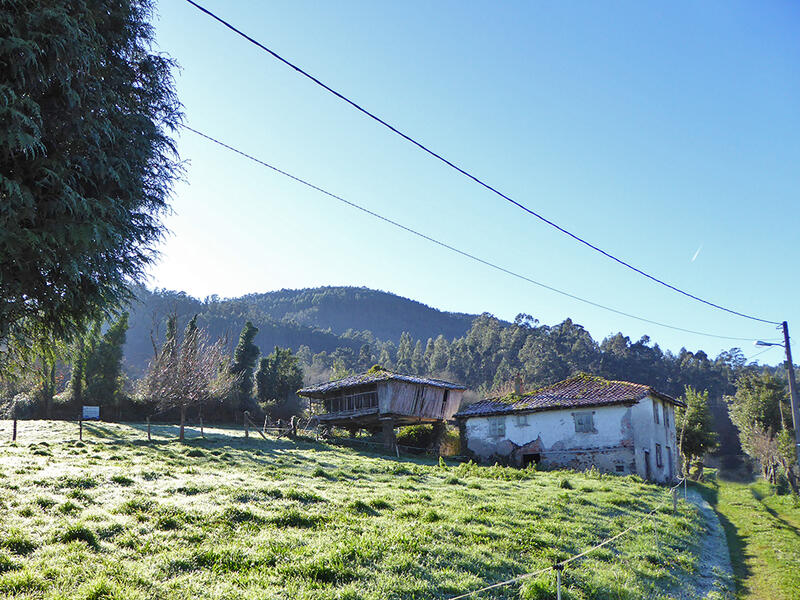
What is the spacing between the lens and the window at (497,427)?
1419 inches

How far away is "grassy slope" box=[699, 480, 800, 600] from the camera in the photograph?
36.4 ft

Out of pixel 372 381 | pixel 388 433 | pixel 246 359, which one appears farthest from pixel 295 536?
pixel 246 359

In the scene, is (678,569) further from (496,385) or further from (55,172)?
(496,385)

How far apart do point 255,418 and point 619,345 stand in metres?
67.7

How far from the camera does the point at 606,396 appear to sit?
3219cm

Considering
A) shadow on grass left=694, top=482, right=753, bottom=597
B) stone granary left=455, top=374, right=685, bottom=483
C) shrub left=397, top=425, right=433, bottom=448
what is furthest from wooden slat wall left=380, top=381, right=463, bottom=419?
shadow on grass left=694, top=482, right=753, bottom=597

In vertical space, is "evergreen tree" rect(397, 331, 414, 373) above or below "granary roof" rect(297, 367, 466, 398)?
above

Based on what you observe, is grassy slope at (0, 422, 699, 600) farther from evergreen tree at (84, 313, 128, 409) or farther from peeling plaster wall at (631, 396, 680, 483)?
evergreen tree at (84, 313, 128, 409)

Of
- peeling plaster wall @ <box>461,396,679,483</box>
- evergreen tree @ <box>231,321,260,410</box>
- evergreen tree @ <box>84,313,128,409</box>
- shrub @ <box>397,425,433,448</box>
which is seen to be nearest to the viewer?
peeling plaster wall @ <box>461,396,679,483</box>

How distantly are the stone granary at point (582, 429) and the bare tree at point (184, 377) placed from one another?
1783cm

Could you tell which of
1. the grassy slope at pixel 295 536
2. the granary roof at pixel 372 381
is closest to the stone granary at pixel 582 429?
the granary roof at pixel 372 381

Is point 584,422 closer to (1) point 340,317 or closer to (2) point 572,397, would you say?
(2) point 572,397

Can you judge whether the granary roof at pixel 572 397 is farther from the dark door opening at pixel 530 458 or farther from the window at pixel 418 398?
the dark door opening at pixel 530 458

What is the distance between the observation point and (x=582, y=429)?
32.5 metres
